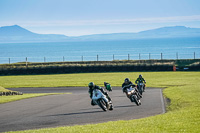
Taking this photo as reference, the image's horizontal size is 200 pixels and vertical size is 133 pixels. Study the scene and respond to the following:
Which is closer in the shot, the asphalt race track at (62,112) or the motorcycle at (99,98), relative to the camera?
the motorcycle at (99,98)

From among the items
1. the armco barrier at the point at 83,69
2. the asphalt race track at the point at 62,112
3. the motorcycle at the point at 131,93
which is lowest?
the asphalt race track at the point at 62,112

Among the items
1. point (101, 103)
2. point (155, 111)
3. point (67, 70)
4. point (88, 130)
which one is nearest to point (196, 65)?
point (67, 70)

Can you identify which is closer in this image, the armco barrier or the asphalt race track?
the asphalt race track

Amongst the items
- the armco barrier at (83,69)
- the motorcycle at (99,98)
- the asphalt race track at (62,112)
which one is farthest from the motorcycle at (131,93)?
the armco barrier at (83,69)

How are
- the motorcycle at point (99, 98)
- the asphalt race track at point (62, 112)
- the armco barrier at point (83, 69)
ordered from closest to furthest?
1. the motorcycle at point (99, 98)
2. the asphalt race track at point (62, 112)
3. the armco barrier at point (83, 69)

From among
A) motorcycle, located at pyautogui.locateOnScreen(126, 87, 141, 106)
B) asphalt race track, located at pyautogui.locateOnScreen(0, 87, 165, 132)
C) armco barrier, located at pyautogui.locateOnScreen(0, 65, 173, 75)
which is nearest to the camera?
asphalt race track, located at pyautogui.locateOnScreen(0, 87, 165, 132)

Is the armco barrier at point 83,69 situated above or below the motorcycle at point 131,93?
above

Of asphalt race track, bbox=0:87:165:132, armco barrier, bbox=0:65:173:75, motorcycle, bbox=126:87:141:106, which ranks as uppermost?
armco barrier, bbox=0:65:173:75

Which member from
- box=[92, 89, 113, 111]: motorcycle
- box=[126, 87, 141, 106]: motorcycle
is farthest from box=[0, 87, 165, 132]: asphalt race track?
box=[92, 89, 113, 111]: motorcycle

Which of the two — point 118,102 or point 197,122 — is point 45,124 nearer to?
point 197,122

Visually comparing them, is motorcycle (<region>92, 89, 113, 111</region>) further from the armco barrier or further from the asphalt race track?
the armco barrier

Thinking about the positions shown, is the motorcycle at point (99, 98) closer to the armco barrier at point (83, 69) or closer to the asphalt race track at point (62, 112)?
the asphalt race track at point (62, 112)

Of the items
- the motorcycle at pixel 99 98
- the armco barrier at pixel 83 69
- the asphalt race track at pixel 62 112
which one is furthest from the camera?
the armco barrier at pixel 83 69

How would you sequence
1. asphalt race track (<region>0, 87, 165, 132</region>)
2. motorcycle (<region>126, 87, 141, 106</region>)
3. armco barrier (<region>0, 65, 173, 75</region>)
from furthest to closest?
1. armco barrier (<region>0, 65, 173, 75</region>)
2. motorcycle (<region>126, 87, 141, 106</region>)
3. asphalt race track (<region>0, 87, 165, 132</region>)
